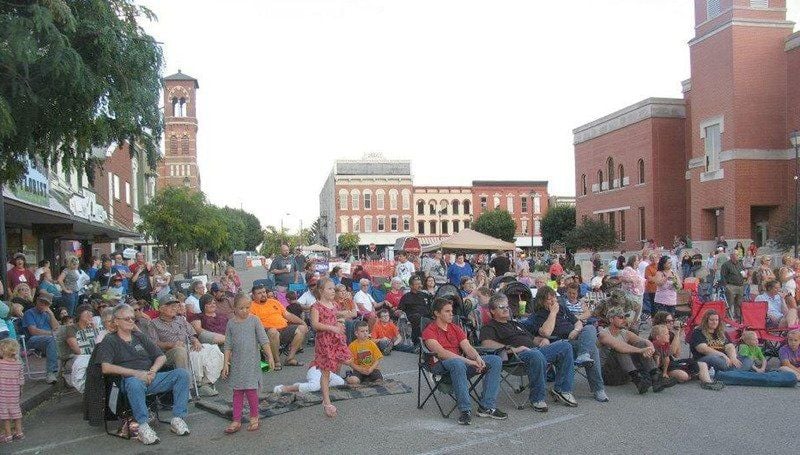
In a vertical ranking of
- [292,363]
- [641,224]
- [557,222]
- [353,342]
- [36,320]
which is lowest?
[292,363]

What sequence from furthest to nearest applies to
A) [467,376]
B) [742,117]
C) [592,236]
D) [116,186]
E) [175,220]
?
[592,236]
[742,117]
[175,220]
[116,186]
[467,376]

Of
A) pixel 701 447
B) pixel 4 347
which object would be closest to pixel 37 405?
pixel 4 347

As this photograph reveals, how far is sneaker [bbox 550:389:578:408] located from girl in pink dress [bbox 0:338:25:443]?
5.73 m

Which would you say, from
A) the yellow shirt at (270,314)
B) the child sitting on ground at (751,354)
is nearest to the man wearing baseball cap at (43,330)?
the yellow shirt at (270,314)

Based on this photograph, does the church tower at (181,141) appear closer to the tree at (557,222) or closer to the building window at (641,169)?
the tree at (557,222)

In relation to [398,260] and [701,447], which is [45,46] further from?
[398,260]

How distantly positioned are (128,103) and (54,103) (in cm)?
83

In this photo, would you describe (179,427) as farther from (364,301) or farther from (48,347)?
(364,301)

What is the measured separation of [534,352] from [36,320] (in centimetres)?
746

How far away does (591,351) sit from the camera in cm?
796

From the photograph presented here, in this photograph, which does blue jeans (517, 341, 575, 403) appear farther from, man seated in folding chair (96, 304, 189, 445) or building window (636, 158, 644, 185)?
building window (636, 158, 644, 185)

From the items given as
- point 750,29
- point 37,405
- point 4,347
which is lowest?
point 37,405

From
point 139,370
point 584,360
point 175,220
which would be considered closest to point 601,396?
point 584,360

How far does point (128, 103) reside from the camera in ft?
25.5
